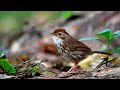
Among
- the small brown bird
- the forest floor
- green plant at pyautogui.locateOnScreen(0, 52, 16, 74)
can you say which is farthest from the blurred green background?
green plant at pyautogui.locateOnScreen(0, 52, 16, 74)

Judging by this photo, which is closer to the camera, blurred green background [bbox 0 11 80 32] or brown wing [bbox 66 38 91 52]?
brown wing [bbox 66 38 91 52]

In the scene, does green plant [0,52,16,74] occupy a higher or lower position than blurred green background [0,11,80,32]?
lower

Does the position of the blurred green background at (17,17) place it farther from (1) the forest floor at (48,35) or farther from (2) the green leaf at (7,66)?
(2) the green leaf at (7,66)

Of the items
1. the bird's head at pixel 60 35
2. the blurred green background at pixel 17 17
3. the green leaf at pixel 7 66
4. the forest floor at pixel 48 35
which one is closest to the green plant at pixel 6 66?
the green leaf at pixel 7 66

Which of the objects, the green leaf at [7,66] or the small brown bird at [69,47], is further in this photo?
the small brown bird at [69,47]

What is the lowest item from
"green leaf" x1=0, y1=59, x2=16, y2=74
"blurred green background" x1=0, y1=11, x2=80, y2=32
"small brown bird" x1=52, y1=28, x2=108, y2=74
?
"green leaf" x1=0, y1=59, x2=16, y2=74

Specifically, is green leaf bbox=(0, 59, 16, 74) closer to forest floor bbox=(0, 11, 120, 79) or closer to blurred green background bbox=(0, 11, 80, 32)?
forest floor bbox=(0, 11, 120, 79)

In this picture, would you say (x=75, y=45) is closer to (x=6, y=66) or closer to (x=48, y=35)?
(x=6, y=66)

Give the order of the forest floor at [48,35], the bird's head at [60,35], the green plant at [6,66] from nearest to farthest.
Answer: the green plant at [6,66] → the bird's head at [60,35] → the forest floor at [48,35]
